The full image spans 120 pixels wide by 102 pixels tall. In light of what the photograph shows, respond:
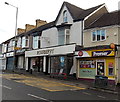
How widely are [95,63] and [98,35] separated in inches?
126

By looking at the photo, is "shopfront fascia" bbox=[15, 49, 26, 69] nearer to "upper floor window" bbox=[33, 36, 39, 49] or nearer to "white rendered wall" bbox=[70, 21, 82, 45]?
"upper floor window" bbox=[33, 36, 39, 49]

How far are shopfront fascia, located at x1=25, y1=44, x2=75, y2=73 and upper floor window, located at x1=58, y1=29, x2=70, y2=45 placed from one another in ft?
3.56

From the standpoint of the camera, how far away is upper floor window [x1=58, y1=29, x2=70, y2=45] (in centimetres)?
2420

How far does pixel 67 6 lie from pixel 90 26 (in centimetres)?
535

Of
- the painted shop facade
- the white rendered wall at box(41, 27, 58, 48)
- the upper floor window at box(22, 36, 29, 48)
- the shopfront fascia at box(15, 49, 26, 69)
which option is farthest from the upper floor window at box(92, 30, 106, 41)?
the upper floor window at box(22, 36, 29, 48)

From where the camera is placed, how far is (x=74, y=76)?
22.0 m

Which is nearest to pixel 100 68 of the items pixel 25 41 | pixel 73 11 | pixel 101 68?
pixel 101 68

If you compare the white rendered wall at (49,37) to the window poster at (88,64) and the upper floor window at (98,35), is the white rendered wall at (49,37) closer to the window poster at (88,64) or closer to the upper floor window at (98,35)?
the window poster at (88,64)

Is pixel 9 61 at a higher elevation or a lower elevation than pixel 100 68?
higher

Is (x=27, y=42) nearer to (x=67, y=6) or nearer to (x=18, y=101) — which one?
(x=67, y=6)

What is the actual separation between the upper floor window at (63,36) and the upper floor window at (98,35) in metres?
4.45

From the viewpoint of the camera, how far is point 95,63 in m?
20.0

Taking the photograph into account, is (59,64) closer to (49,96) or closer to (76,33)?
(76,33)

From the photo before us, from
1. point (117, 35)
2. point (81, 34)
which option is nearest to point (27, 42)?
point (81, 34)
